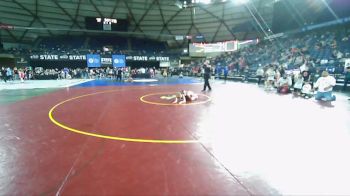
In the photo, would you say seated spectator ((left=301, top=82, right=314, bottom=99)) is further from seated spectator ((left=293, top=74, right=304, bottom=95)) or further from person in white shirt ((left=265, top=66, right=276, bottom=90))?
person in white shirt ((left=265, top=66, right=276, bottom=90))

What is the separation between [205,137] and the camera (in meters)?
4.25

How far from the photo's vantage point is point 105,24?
35281 millimetres

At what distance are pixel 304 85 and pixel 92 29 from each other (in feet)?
109

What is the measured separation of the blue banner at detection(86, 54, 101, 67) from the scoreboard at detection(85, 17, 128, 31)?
4.77 meters

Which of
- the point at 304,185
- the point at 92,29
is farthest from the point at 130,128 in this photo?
the point at 92,29

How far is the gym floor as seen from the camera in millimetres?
2516

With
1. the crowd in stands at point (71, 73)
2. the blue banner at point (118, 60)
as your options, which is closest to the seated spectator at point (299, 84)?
the crowd in stands at point (71, 73)

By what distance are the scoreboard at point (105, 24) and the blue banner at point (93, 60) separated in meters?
4.77

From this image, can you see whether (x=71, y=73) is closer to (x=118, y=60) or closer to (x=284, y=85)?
(x=118, y=60)

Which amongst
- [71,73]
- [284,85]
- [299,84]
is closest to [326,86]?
[299,84]

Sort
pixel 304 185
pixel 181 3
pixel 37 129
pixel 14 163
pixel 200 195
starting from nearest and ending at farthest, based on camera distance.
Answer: pixel 200 195
pixel 304 185
pixel 14 163
pixel 37 129
pixel 181 3

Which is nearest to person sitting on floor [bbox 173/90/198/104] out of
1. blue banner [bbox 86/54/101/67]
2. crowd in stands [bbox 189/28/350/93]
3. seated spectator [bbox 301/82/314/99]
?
seated spectator [bbox 301/82/314/99]

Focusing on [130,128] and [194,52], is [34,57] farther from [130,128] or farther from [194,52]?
[130,128]

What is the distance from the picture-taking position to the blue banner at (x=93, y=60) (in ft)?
111
